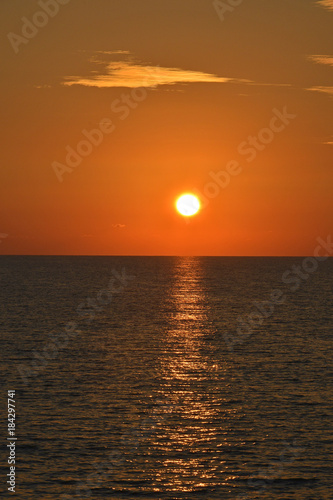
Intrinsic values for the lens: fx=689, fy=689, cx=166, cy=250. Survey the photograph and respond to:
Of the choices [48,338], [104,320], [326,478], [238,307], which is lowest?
[326,478]

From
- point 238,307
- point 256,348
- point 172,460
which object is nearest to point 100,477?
point 172,460

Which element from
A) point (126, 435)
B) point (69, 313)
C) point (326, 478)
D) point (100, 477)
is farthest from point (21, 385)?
point (69, 313)

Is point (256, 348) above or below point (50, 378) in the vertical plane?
above

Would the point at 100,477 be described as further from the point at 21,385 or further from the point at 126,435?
the point at 21,385

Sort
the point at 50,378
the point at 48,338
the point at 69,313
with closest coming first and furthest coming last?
the point at 50,378
the point at 48,338
the point at 69,313

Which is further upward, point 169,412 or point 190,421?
point 169,412

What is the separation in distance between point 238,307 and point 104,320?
4175 cm

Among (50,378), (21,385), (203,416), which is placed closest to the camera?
(203,416)

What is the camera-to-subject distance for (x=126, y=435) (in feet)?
164

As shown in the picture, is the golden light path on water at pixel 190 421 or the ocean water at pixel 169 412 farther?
the golden light path on water at pixel 190 421

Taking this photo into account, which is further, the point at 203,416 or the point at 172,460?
the point at 203,416

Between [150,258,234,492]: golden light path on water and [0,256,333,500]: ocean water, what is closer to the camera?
[0,256,333,500]: ocean water

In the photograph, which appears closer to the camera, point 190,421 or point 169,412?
point 190,421

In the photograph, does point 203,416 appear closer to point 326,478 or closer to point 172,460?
point 172,460
